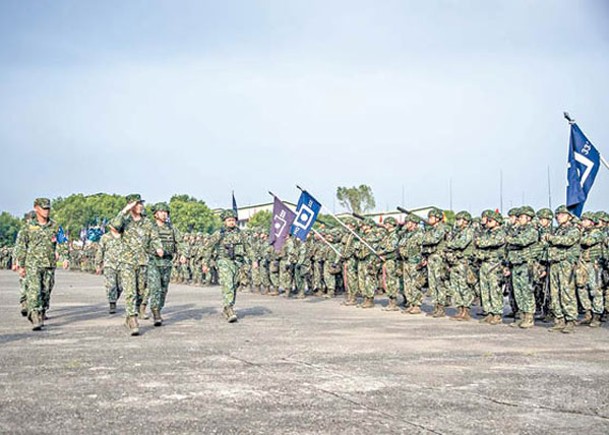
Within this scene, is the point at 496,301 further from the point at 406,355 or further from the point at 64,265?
the point at 64,265

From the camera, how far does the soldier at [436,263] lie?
13450 millimetres

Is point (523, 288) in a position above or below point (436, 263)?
below

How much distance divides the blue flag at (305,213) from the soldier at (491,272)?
669 centimetres

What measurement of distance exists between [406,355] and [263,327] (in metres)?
3.58

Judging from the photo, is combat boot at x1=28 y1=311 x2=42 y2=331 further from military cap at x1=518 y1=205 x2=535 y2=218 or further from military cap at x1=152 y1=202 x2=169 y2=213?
military cap at x1=518 y1=205 x2=535 y2=218

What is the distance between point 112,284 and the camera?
14.2 m

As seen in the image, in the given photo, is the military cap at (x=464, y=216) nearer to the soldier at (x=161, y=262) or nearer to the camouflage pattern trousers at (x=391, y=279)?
the camouflage pattern trousers at (x=391, y=279)

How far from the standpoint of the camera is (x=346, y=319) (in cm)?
1288

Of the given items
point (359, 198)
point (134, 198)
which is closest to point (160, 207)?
point (134, 198)

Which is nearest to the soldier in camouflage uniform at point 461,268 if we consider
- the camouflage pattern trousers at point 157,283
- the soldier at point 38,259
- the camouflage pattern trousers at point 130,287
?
the camouflage pattern trousers at point 157,283

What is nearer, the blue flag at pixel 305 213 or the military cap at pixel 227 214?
the military cap at pixel 227 214

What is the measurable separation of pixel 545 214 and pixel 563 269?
1614 millimetres

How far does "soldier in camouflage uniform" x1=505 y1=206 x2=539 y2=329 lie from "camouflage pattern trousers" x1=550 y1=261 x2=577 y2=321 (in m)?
0.40

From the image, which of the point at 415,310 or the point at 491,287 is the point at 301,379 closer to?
the point at 491,287
